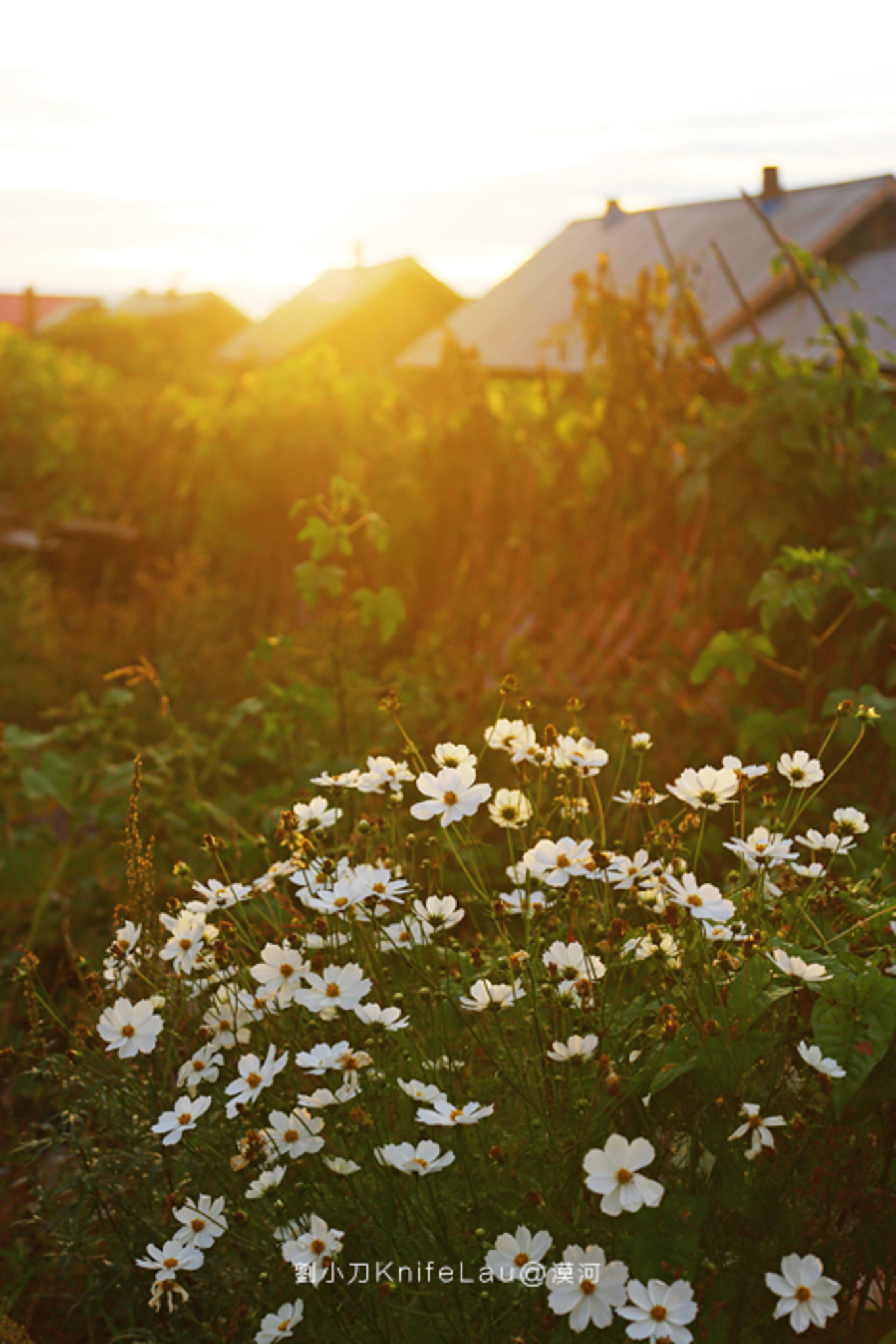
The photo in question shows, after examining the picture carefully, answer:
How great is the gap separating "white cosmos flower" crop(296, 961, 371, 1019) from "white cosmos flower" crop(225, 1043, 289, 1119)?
8cm

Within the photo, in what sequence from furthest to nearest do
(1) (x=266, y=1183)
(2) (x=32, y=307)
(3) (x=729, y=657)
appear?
(2) (x=32, y=307) → (3) (x=729, y=657) → (1) (x=266, y=1183)

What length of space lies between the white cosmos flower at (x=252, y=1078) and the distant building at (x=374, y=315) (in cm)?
3079

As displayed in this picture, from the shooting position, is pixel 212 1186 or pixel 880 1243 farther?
pixel 212 1186

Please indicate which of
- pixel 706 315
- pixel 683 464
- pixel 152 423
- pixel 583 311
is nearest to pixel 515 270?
pixel 706 315

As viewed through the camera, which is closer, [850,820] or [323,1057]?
[323,1057]

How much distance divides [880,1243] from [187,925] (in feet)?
3.68

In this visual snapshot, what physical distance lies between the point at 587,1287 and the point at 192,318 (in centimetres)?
4187

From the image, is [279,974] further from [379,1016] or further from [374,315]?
[374,315]

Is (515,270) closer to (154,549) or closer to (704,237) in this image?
(704,237)

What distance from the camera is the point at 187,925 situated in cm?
196

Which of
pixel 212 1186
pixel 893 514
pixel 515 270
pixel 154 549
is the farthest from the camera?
pixel 515 270

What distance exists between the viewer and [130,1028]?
1.79m

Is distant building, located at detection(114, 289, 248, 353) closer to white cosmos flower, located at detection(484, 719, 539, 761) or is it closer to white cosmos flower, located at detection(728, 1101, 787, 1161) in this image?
white cosmos flower, located at detection(484, 719, 539, 761)

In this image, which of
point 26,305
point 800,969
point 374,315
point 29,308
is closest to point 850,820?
point 800,969
